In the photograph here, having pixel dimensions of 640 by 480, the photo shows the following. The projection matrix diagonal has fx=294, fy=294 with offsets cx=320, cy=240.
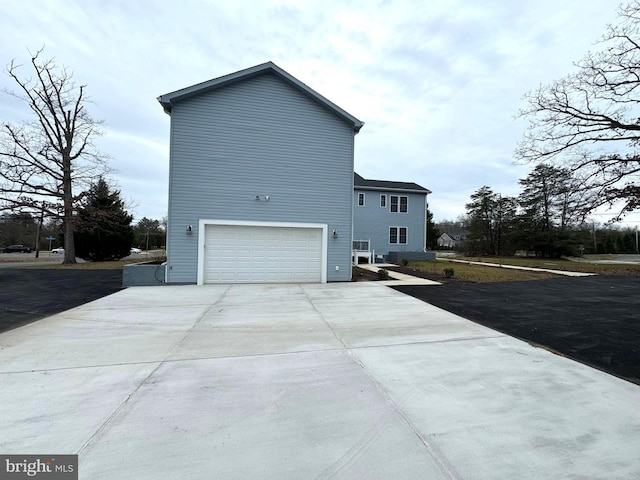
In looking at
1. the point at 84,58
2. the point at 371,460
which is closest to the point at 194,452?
the point at 371,460

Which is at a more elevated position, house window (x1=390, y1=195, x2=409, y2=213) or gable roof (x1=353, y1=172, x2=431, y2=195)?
gable roof (x1=353, y1=172, x2=431, y2=195)

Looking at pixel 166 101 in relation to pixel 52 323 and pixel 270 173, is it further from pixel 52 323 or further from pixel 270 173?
pixel 52 323

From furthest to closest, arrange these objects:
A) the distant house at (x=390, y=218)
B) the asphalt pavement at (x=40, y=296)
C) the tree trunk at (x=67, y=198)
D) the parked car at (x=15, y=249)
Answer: the parked car at (x=15, y=249)
the distant house at (x=390, y=218)
the tree trunk at (x=67, y=198)
the asphalt pavement at (x=40, y=296)

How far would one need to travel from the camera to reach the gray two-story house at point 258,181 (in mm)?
10094

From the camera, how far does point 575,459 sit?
2004 millimetres

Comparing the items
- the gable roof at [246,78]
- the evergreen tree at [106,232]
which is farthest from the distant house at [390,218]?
the evergreen tree at [106,232]

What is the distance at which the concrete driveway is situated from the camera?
196 centimetres

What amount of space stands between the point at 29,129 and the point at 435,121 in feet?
77.3

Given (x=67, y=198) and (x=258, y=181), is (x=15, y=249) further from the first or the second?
(x=258, y=181)

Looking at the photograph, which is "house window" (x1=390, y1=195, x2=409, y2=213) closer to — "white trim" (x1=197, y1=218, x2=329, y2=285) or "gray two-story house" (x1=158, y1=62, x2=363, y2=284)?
"gray two-story house" (x1=158, y1=62, x2=363, y2=284)

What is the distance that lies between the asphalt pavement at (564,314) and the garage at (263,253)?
3.51m

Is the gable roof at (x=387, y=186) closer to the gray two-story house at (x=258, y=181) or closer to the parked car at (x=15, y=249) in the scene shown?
the gray two-story house at (x=258, y=181)

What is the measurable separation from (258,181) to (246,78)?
12.3 ft

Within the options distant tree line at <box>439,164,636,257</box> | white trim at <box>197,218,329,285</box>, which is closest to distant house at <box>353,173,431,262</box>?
white trim at <box>197,218,329,285</box>
